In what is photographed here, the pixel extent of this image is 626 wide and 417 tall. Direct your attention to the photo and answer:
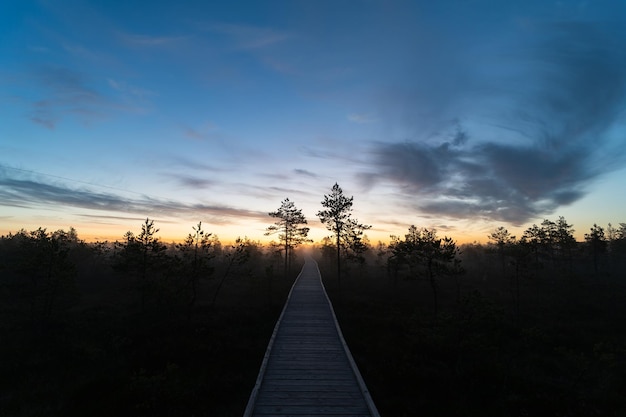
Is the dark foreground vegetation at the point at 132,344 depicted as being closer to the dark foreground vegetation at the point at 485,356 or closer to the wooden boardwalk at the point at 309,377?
the wooden boardwalk at the point at 309,377

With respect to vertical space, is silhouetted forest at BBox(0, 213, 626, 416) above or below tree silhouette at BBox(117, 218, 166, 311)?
below

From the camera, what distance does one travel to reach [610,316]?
80.2 feet

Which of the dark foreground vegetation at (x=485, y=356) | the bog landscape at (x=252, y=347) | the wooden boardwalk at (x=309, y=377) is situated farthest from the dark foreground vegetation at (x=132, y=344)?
the dark foreground vegetation at (x=485, y=356)

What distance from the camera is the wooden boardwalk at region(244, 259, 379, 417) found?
324 inches

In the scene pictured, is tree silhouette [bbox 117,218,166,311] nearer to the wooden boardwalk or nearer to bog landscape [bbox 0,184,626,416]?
bog landscape [bbox 0,184,626,416]

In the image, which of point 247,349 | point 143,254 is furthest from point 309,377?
point 143,254

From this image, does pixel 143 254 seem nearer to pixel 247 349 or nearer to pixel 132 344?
pixel 132 344

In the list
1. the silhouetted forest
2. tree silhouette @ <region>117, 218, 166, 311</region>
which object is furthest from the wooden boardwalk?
tree silhouette @ <region>117, 218, 166, 311</region>

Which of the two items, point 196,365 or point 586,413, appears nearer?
point 586,413

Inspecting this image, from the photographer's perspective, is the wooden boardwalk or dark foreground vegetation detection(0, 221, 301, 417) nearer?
the wooden boardwalk

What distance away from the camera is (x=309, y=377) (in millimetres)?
10242

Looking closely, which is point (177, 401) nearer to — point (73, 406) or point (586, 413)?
point (73, 406)

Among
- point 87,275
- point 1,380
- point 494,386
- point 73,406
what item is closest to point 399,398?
point 494,386

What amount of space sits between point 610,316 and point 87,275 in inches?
2339
